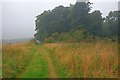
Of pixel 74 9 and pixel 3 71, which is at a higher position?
pixel 74 9

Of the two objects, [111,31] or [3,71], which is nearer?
[3,71]

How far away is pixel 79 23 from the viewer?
1809 inches

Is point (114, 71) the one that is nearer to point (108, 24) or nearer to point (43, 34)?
point (108, 24)

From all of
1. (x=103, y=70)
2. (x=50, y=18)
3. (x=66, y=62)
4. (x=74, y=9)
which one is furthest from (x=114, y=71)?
(x=50, y=18)

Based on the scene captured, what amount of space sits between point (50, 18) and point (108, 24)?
41.5 ft

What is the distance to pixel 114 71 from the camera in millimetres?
10008

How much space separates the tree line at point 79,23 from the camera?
45334 millimetres

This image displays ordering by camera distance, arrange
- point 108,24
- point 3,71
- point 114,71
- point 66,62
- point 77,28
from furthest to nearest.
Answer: point 108,24, point 77,28, point 66,62, point 3,71, point 114,71

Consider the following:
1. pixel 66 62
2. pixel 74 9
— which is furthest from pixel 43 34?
pixel 66 62

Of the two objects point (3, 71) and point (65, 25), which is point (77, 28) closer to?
point (65, 25)

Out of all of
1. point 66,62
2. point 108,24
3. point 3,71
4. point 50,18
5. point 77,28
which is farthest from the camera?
point 50,18

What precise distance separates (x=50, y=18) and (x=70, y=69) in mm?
44575

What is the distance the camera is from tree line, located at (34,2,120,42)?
4533 cm

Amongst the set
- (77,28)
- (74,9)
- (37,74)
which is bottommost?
(37,74)
